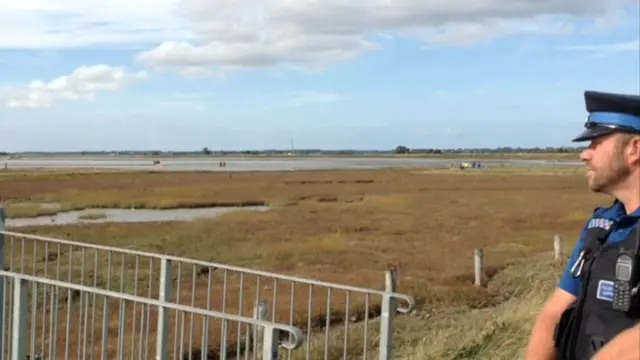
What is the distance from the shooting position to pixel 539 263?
17.4 meters

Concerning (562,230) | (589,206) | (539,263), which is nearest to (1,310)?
(539,263)

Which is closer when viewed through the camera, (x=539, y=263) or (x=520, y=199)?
(x=539, y=263)

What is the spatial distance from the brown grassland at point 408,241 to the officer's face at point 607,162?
504 centimetres

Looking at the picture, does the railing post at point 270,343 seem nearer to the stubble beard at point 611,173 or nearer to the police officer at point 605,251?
the police officer at point 605,251

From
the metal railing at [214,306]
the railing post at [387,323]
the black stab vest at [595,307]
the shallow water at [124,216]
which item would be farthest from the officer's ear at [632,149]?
the shallow water at [124,216]

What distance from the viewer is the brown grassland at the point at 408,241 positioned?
1009 cm

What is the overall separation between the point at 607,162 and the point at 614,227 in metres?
0.21

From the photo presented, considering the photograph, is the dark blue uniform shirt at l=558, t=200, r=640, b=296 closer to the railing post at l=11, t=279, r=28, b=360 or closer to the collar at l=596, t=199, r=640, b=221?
the collar at l=596, t=199, r=640, b=221

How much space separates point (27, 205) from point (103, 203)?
13.8 ft

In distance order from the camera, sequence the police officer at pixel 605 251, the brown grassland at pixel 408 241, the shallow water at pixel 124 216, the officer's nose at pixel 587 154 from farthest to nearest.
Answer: the shallow water at pixel 124 216, the brown grassland at pixel 408 241, the officer's nose at pixel 587 154, the police officer at pixel 605 251

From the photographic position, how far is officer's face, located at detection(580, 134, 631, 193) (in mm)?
2508

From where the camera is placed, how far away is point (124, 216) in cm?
3500

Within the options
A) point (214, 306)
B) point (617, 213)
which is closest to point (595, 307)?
point (617, 213)

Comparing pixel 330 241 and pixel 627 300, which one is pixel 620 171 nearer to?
pixel 627 300
